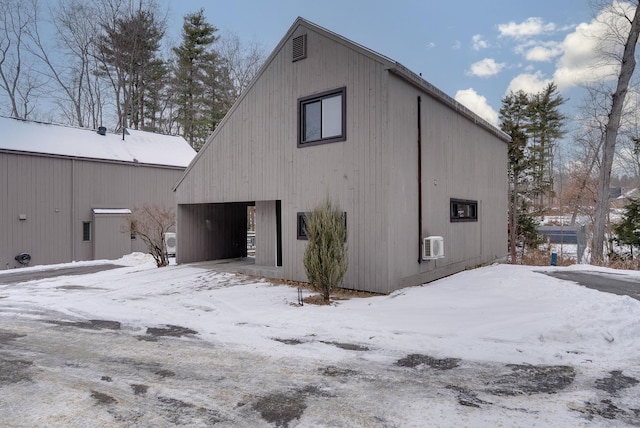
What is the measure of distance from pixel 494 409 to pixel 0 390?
168 inches

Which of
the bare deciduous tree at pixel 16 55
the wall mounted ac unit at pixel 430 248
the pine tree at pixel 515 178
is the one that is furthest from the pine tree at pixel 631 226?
the bare deciduous tree at pixel 16 55

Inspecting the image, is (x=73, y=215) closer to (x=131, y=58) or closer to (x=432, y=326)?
(x=131, y=58)

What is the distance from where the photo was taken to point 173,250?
12938 mm

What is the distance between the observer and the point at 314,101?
8.74 metres

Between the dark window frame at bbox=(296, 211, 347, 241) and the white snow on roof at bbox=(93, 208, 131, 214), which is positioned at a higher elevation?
the white snow on roof at bbox=(93, 208, 131, 214)

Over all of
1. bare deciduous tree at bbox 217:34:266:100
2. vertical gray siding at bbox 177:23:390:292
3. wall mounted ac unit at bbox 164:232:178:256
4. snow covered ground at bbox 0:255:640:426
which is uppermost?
bare deciduous tree at bbox 217:34:266:100

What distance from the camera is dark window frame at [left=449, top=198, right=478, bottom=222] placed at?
990 centimetres

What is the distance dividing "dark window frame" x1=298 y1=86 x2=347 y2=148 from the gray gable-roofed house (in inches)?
1.0

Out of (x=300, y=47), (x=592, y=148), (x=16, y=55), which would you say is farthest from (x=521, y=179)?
(x=16, y=55)

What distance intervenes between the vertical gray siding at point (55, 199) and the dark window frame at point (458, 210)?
564 inches

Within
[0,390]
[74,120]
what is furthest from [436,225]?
[74,120]

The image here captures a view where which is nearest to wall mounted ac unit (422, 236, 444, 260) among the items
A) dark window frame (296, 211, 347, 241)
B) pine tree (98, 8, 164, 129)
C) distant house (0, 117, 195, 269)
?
dark window frame (296, 211, 347, 241)

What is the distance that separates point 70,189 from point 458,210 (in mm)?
15300

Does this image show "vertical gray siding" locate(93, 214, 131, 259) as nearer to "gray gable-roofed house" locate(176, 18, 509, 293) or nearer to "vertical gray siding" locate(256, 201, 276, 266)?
"gray gable-roofed house" locate(176, 18, 509, 293)
